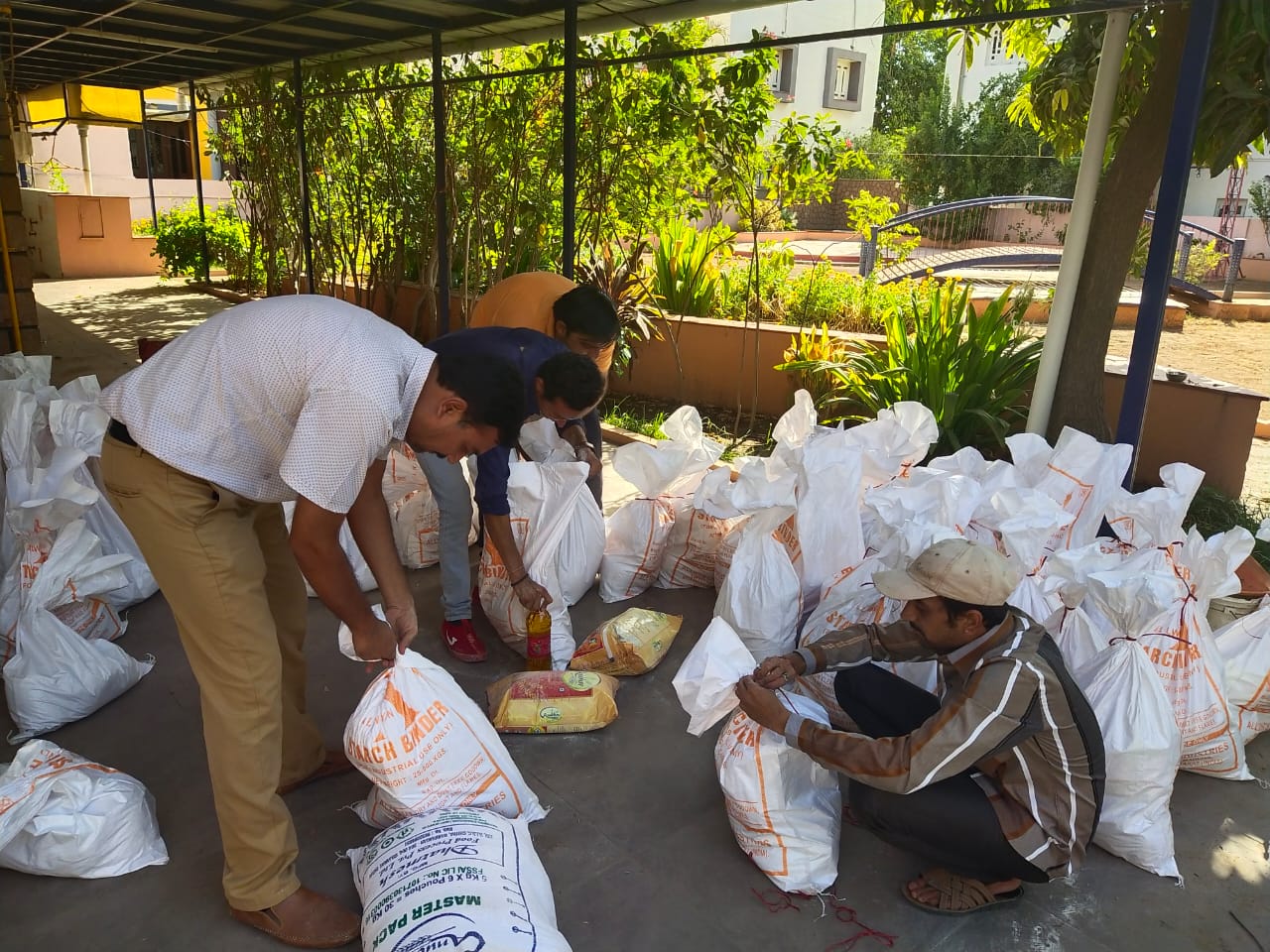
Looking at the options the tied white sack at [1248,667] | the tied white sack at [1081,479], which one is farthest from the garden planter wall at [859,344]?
the tied white sack at [1248,667]

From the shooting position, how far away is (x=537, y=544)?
325 centimetres

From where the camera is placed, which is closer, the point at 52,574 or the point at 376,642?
the point at 376,642

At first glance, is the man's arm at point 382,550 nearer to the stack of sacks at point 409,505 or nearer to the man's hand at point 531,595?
the man's hand at point 531,595

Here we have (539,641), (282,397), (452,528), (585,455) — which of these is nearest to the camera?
(282,397)

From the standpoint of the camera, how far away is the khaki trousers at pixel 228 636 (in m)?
1.84

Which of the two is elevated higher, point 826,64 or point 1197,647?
point 826,64

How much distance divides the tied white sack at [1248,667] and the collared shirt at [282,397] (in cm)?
255

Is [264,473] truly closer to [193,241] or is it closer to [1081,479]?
[1081,479]

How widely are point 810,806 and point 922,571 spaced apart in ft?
2.14

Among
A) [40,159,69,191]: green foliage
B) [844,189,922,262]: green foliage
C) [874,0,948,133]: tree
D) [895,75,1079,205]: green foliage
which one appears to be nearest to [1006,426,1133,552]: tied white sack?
[844,189,922,262]: green foliage

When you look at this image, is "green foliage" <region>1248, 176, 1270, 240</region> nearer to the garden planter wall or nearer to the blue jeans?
the garden planter wall

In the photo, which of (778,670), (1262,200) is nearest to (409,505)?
(778,670)

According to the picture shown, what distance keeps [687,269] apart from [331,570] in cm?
540

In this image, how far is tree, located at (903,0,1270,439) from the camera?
3.70m
